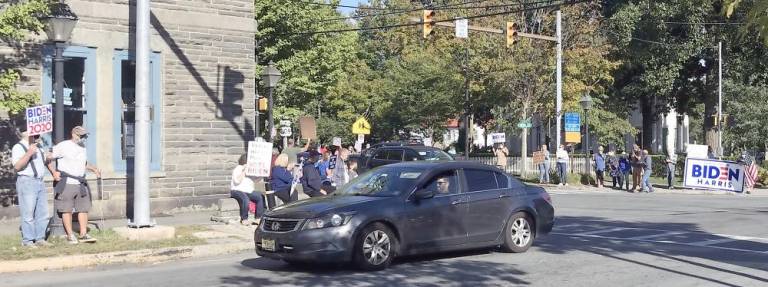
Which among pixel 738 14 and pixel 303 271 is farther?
pixel 738 14

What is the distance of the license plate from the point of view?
9664 millimetres

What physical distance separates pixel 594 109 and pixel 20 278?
122 ft

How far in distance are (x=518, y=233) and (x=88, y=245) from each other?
612 cm

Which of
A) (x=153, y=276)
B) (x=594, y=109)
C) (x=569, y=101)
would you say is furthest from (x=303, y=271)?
(x=594, y=109)

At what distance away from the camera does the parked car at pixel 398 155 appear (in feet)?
82.8

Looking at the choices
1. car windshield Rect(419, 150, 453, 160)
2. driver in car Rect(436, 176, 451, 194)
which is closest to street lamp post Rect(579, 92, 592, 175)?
car windshield Rect(419, 150, 453, 160)

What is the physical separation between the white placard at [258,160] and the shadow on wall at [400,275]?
12.5 feet

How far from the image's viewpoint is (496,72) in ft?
111

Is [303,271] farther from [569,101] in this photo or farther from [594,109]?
[594,109]

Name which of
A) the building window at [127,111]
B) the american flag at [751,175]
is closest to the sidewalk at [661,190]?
the american flag at [751,175]

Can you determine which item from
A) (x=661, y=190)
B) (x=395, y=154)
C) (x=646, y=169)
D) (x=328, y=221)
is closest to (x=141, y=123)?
(x=328, y=221)

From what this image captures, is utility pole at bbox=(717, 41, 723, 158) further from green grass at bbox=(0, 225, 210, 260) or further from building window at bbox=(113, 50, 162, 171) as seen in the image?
green grass at bbox=(0, 225, 210, 260)

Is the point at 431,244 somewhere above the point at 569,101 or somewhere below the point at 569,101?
below

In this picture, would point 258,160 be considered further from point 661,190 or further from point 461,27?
point 661,190
